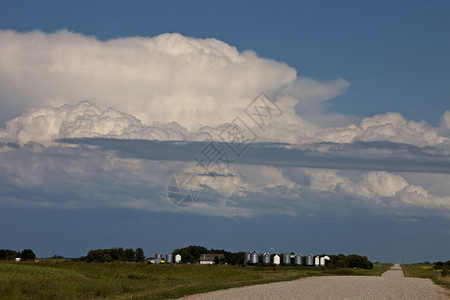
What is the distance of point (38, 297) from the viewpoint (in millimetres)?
33094

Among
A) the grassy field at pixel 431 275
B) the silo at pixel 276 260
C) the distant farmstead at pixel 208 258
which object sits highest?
the distant farmstead at pixel 208 258

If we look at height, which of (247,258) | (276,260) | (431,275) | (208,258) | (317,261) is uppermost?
(208,258)

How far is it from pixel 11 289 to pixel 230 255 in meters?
108

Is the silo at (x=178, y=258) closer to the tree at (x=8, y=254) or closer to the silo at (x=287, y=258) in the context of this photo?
the silo at (x=287, y=258)

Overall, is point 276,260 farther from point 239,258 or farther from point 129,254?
point 129,254

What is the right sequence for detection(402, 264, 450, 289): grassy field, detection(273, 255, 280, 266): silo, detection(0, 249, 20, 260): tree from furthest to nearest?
1. detection(273, 255, 280, 266): silo
2. detection(0, 249, 20, 260): tree
3. detection(402, 264, 450, 289): grassy field

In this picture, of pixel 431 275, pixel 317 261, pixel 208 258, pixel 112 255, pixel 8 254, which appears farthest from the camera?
pixel 208 258

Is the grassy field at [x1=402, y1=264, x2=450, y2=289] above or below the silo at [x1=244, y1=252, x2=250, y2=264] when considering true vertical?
below

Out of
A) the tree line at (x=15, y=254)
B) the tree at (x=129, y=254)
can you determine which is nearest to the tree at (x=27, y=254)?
the tree line at (x=15, y=254)

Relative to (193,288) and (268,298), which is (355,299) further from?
(193,288)

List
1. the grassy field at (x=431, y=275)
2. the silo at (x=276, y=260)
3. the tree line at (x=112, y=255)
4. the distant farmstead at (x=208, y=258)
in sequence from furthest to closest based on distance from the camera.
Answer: the distant farmstead at (x=208, y=258)
the silo at (x=276, y=260)
the tree line at (x=112, y=255)
the grassy field at (x=431, y=275)

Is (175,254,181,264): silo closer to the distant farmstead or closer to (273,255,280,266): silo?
the distant farmstead

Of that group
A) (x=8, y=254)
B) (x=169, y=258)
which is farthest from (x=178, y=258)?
(x=8, y=254)

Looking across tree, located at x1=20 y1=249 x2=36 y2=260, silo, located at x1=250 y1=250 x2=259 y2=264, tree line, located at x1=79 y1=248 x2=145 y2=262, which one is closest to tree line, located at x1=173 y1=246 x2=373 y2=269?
silo, located at x1=250 y1=250 x2=259 y2=264
